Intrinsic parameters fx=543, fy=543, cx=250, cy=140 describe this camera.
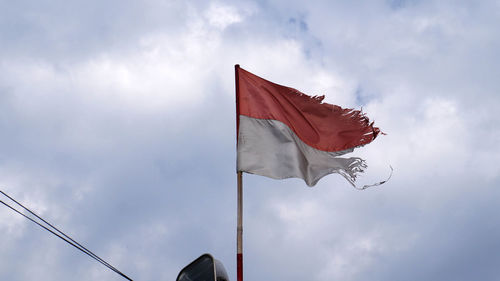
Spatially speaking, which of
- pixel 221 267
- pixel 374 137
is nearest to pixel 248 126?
pixel 374 137

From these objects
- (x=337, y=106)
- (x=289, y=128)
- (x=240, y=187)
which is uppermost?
(x=337, y=106)

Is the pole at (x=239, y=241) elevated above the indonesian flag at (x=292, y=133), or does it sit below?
below

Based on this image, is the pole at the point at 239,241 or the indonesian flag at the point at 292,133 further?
the indonesian flag at the point at 292,133

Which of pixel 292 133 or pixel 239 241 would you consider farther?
pixel 292 133

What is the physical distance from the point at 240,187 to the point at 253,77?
129 inches

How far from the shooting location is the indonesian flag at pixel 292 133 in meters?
11.6

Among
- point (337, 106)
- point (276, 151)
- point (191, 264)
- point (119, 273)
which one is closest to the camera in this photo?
point (191, 264)

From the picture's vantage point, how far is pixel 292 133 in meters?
12.6

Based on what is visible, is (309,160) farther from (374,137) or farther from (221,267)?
(221,267)

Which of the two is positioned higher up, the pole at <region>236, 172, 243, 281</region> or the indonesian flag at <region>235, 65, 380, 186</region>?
the indonesian flag at <region>235, 65, 380, 186</region>

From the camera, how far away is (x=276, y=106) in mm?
12828

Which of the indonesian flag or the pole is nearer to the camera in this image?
the pole

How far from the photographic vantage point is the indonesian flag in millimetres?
11648

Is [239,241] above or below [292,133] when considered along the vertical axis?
below
